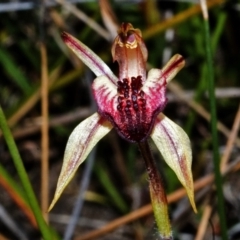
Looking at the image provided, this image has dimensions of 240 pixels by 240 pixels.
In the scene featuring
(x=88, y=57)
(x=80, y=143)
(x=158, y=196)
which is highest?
(x=88, y=57)

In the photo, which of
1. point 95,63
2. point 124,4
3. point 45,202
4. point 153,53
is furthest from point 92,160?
point 95,63

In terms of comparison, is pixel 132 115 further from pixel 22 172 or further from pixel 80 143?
pixel 22 172

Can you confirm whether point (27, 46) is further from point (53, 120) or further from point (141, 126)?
point (141, 126)

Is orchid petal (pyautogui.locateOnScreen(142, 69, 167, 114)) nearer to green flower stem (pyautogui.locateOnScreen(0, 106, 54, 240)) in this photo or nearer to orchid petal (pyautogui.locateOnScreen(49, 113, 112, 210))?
orchid petal (pyautogui.locateOnScreen(49, 113, 112, 210))

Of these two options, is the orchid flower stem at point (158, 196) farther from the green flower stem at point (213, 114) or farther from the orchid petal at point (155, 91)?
the green flower stem at point (213, 114)

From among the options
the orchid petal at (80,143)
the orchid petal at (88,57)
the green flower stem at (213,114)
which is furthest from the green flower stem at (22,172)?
the green flower stem at (213,114)

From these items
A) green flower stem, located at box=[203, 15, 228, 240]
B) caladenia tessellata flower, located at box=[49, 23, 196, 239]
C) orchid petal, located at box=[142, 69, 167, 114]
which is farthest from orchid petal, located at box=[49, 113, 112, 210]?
green flower stem, located at box=[203, 15, 228, 240]

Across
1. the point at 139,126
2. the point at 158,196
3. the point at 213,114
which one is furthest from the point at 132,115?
the point at 213,114
